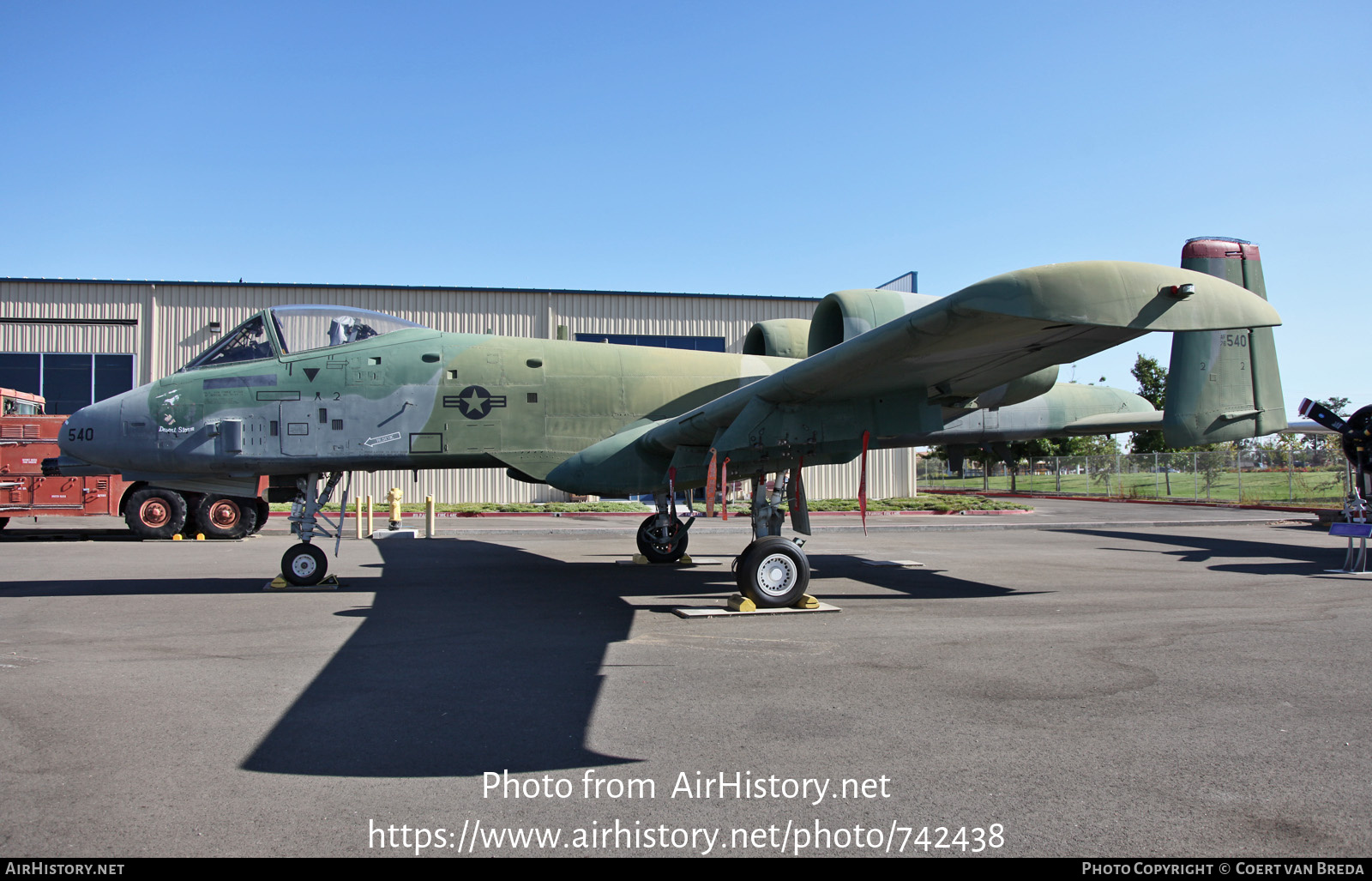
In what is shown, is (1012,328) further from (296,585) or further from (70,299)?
(70,299)

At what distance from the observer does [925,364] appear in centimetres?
696

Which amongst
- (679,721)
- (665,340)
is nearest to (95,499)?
(679,721)

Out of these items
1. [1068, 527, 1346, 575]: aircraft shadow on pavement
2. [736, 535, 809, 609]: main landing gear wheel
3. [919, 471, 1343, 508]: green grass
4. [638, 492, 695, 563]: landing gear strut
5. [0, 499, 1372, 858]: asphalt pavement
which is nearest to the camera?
[0, 499, 1372, 858]: asphalt pavement

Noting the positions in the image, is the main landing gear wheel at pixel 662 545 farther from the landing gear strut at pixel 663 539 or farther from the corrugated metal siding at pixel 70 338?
the corrugated metal siding at pixel 70 338

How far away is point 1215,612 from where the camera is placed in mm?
7754

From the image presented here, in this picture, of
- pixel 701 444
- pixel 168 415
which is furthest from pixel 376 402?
pixel 701 444

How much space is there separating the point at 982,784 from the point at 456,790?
2.26 meters

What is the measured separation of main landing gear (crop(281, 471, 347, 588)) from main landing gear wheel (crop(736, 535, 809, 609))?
472 cm

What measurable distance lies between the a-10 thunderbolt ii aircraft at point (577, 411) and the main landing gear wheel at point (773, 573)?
0.02 m

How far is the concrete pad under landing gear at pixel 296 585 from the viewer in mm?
9258

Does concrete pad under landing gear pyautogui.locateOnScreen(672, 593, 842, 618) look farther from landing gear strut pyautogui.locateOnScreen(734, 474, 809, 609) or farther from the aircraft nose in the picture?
the aircraft nose

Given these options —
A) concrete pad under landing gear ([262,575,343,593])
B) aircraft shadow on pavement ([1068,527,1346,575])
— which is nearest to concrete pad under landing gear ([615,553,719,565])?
concrete pad under landing gear ([262,575,343,593])

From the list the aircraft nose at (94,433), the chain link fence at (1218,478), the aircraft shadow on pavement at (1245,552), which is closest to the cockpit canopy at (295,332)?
the aircraft nose at (94,433)

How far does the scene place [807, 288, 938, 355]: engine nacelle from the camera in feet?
29.4
